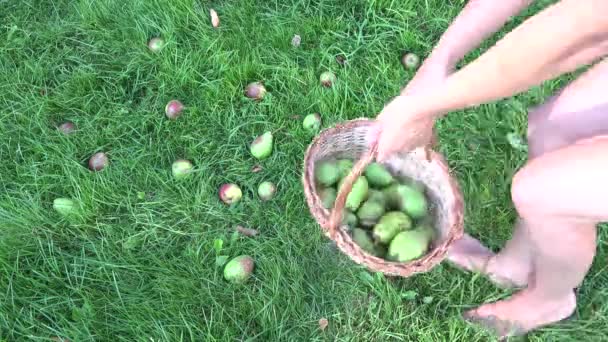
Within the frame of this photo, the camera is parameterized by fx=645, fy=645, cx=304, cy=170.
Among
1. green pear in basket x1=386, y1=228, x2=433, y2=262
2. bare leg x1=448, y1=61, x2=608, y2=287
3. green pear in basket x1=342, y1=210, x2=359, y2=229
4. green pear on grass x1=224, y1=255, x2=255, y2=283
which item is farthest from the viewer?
green pear on grass x1=224, y1=255, x2=255, y2=283

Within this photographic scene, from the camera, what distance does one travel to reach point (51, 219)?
Result: 8.06 feet

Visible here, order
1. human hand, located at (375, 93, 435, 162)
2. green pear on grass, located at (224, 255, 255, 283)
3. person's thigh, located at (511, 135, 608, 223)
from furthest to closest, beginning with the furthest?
green pear on grass, located at (224, 255, 255, 283)
human hand, located at (375, 93, 435, 162)
person's thigh, located at (511, 135, 608, 223)

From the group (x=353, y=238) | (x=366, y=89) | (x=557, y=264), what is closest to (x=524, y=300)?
(x=557, y=264)

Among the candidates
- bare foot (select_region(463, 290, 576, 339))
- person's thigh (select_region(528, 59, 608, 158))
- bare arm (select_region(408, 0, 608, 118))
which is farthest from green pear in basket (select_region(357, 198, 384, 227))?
bare arm (select_region(408, 0, 608, 118))

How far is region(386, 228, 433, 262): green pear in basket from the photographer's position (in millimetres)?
2070

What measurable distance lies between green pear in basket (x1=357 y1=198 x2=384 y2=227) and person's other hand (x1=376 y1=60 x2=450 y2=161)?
510mm

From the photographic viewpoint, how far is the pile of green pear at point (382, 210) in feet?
6.89

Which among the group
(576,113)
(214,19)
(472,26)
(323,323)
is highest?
(472,26)

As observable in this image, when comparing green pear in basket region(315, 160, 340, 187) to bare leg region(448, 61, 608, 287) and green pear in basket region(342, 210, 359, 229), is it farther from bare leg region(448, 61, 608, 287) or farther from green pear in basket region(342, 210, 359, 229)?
Answer: bare leg region(448, 61, 608, 287)

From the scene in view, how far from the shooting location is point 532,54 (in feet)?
4.06

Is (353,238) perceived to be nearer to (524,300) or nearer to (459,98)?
(524,300)

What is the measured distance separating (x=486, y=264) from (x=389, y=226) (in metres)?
0.38

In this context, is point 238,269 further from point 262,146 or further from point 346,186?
point 346,186

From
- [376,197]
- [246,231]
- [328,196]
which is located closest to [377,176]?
[376,197]
